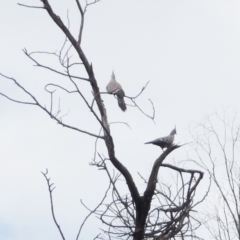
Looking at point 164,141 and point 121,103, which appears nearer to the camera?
point 164,141

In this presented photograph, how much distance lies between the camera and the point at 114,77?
4773 mm

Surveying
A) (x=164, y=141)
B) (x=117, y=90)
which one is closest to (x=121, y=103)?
(x=117, y=90)

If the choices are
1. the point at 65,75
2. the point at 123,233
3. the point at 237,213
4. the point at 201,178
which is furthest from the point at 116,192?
the point at 237,213

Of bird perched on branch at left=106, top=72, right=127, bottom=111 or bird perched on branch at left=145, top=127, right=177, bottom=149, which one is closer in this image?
bird perched on branch at left=145, top=127, right=177, bottom=149

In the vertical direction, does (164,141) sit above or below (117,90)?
below

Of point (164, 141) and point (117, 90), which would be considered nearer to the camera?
point (164, 141)

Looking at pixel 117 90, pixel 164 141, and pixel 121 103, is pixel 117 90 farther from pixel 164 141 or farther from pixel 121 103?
pixel 164 141

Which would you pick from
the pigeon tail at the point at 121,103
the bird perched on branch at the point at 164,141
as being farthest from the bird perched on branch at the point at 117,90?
the bird perched on branch at the point at 164,141

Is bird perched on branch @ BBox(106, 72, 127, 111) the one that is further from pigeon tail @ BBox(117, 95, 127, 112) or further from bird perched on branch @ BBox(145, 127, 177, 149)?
bird perched on branch @ BBox(145, 127, 177, 149)

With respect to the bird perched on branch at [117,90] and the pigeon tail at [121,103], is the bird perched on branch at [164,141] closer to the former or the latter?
the bird perched on branch at [117,90]

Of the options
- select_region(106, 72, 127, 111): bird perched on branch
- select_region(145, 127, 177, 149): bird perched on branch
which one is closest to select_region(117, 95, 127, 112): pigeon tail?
select_region(106, 72, 127, 111): bird perched on branch

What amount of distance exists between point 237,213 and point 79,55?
8.21m

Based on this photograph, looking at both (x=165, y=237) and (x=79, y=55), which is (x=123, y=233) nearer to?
(x=165, y=237)

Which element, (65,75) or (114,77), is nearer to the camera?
(65,75)
